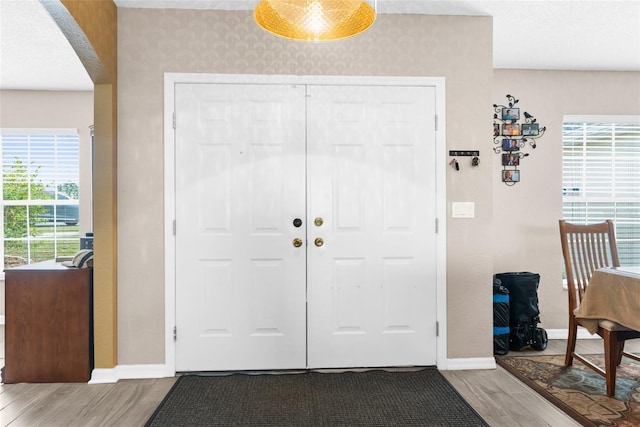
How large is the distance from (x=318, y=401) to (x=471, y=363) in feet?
4.15

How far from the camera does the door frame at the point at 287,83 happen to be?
3014mm

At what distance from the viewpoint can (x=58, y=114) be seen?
4.68 metres

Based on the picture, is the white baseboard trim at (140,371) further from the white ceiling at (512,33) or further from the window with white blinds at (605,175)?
the window with white blinds at (605,175)

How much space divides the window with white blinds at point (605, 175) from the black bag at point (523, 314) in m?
1.04

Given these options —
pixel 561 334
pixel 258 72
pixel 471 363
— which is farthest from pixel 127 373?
pixel 561 334

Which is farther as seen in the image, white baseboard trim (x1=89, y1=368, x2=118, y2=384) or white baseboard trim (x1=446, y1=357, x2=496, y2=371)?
white baseboard trim (x1=446, y1=357, x2=496, y2=371)

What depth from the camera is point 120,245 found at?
3.00 metres

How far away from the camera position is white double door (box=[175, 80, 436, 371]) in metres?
3.04

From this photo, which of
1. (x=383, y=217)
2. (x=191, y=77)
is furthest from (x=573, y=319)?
(x=191, y=77)

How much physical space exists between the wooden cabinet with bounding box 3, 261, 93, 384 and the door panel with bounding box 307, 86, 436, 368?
1.58 m

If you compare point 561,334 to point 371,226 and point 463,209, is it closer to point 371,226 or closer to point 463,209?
point 463,209

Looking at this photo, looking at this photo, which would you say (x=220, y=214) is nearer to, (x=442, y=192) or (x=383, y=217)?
(x=383, y=217)

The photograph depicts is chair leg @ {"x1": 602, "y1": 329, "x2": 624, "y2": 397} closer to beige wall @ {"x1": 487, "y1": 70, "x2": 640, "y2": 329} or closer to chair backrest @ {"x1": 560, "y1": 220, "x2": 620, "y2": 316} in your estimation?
chair backrest @ {"x1": 560, "y1": 220, "x2": 620, "y2": 316}

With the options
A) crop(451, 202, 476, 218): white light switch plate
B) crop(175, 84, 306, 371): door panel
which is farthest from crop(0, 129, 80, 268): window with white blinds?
crop(451, 202, 476, 218): white light switch plate
